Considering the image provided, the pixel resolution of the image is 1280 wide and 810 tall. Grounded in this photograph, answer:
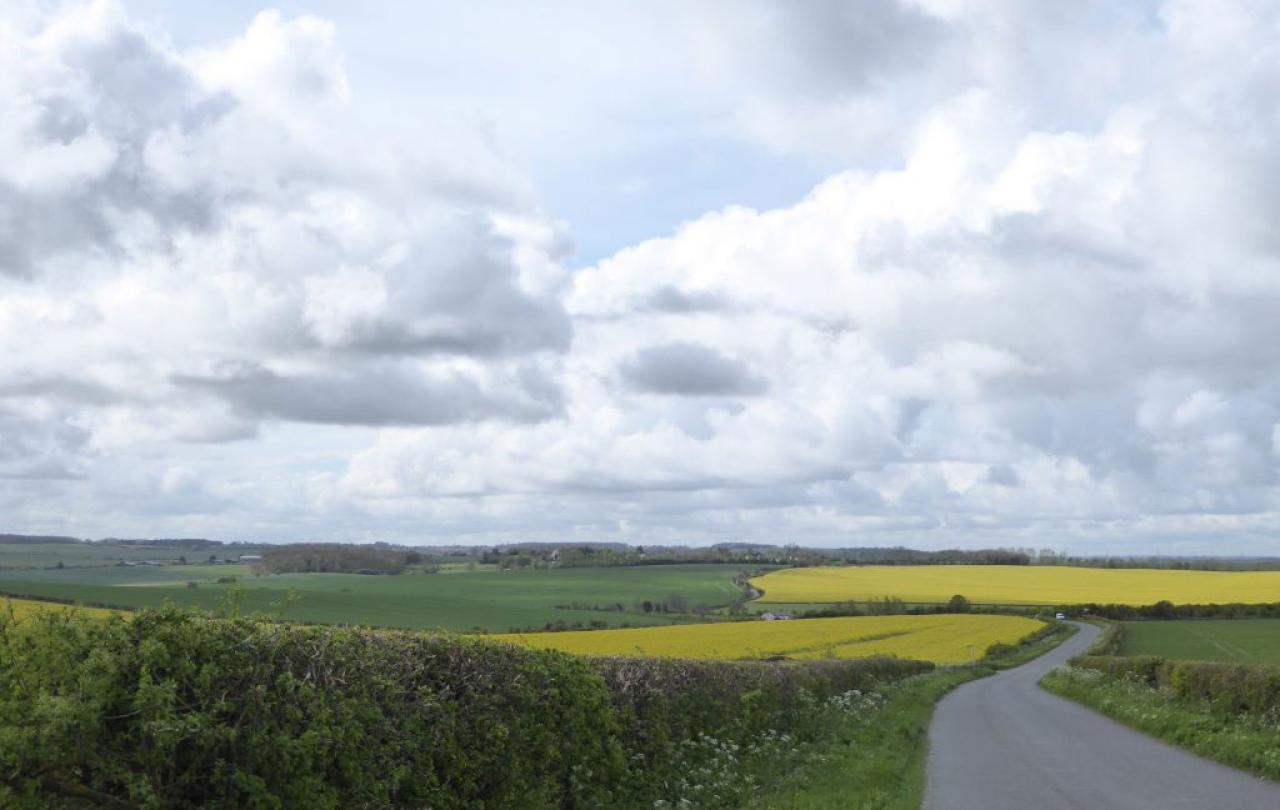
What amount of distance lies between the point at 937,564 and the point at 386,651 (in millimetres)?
155229

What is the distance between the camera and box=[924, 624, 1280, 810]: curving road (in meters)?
13.2

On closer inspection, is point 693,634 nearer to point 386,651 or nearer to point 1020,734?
point 1020,734

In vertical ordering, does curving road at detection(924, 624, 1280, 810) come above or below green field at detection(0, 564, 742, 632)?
above

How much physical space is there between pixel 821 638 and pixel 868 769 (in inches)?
1736

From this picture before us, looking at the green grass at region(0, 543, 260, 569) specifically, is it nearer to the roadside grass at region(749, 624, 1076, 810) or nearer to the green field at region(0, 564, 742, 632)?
the green field at region(0, 564, 742, 632)

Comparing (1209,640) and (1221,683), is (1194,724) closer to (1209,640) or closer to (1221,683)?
(1221,683)

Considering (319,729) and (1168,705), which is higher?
(319,729)

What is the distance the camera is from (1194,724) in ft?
66.4

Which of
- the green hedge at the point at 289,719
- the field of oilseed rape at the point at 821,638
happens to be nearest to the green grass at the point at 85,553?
the field of oilseed rape at the point at 821,638

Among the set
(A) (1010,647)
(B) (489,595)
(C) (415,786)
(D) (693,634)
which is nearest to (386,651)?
(C) (415,786)

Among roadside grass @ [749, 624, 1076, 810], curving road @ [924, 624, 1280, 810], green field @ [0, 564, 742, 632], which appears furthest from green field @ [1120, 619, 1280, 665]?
green field @ [0, 564, 742, 632]

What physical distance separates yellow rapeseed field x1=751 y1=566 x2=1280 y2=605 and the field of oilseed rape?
878 inches

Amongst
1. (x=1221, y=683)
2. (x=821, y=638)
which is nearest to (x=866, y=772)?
(x=1221, y=683)

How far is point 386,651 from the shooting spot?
8.44m
